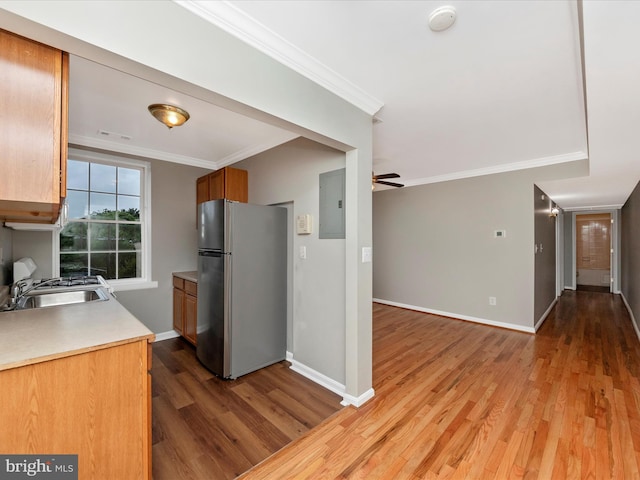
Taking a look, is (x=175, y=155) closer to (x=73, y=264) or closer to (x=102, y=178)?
(x=102, y=178)

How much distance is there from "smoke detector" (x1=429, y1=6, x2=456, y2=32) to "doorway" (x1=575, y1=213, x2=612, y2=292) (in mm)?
8953

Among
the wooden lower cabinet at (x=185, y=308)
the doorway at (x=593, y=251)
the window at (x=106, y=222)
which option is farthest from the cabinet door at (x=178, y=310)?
the doorway at (x=593, y=251)

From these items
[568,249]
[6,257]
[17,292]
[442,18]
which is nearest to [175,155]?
[6,257]

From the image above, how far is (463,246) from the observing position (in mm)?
4555

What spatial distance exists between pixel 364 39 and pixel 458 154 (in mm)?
2564

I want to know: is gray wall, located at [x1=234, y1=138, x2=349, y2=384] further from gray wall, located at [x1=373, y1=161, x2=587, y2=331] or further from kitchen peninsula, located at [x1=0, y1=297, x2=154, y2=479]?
gray wall, located at [x1=373, y1=161, x2=587, y2=331]

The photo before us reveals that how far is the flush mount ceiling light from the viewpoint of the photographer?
2297mm

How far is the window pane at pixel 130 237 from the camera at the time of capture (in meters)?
3.54

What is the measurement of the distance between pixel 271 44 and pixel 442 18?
0.89 metres

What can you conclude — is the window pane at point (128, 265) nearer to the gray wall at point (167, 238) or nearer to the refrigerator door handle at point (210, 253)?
the gray wall at point (167, 238)

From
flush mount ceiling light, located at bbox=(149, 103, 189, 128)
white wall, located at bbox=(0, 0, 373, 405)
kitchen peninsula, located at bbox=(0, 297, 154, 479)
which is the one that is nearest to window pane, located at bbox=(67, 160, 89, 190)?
flush mount ceiling light, located at bbox=(149, 103, 189, 128)

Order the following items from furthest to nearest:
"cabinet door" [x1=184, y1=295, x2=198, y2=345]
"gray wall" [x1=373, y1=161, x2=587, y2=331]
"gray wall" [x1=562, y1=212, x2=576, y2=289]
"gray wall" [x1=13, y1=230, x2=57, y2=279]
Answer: "gray wall" [x1=562, y1=212, x2=576, y2=289] → "gray wall" [x1=373, y1=161, x2=587, y2=331] → "cabinet door" [x1=184, y1=295, x2=198, y2=345] → "gray wall" [x1=13, y1=230, x2=57, y2=279]

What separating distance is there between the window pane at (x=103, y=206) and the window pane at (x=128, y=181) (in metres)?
0.15

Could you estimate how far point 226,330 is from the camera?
2.63 meters
